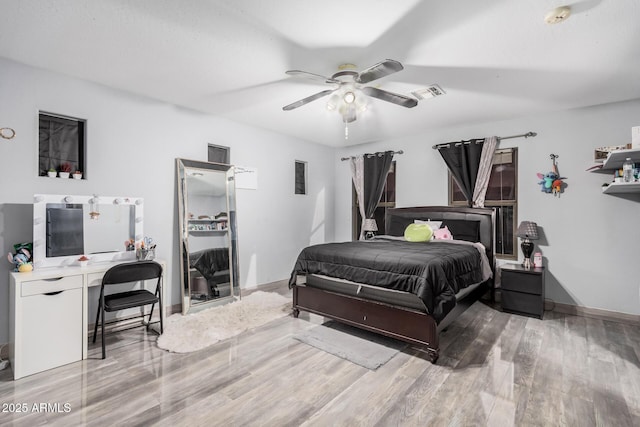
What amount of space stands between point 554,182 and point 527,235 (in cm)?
79

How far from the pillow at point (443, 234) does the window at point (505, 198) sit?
679mm

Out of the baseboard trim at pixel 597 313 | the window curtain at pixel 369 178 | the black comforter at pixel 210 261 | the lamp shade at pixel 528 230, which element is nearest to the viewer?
the baseboard trim at pixel 597 313

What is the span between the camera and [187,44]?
249cm

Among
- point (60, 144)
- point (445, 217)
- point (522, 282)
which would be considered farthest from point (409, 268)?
point (60, 144)

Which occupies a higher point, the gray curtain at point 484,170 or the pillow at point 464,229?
the gray curtain at point 484,170

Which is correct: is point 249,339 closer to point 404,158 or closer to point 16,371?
point 16,371

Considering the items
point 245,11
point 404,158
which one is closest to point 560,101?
point 404,158

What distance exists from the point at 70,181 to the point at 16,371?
1.71 meters

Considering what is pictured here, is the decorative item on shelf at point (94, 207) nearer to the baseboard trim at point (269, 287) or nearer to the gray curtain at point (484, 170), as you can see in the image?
the baseboard trim at point (269, 287)

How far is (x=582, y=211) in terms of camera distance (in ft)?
12.9

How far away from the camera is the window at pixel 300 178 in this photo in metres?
5.75

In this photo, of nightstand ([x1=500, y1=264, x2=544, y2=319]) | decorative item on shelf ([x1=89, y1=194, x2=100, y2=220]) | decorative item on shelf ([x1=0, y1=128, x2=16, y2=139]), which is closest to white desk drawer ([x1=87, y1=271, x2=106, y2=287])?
decorative item on shelf ([x1=89, y1=194, x2=100, y2=220])

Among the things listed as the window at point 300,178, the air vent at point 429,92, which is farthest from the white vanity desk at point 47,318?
the air vent at point 429,92

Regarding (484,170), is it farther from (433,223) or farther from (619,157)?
(619,157)
